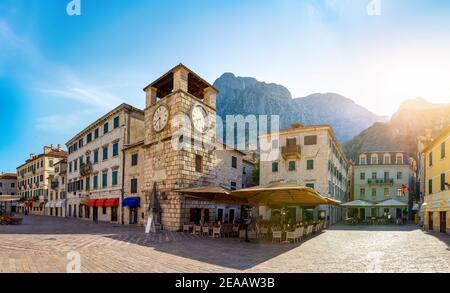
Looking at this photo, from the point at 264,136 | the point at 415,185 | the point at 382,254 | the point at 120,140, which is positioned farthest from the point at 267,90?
the point at 382,254

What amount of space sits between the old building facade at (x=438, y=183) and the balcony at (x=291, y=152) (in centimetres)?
1180

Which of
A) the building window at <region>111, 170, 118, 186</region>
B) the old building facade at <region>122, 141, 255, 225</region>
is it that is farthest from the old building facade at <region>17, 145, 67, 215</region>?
the old building facade at <region>122, 141, 255, 225</region>

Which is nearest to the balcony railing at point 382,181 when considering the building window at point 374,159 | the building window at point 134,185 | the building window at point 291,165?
the building window at point 374,159

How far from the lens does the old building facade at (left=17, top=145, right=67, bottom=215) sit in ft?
176

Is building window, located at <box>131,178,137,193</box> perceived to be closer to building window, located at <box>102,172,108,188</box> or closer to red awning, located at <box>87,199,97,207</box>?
building window, located at <box>102,172,108,188</box>

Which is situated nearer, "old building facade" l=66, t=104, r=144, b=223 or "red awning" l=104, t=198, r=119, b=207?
"red awning" l=104, t=198, r=119, b=207

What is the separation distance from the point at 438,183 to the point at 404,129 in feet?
291

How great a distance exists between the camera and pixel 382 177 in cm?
4897

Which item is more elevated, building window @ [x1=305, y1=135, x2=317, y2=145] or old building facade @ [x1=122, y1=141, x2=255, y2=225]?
building window @ [x1=305, y1=135, x2=317, y2=145]

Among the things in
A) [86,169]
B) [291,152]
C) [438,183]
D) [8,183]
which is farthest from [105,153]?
[8,183]

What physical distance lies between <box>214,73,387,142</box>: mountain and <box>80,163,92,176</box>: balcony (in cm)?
7454

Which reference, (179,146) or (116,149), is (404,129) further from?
(179,146)

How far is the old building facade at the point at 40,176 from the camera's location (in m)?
53.6

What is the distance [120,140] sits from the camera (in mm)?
28609
